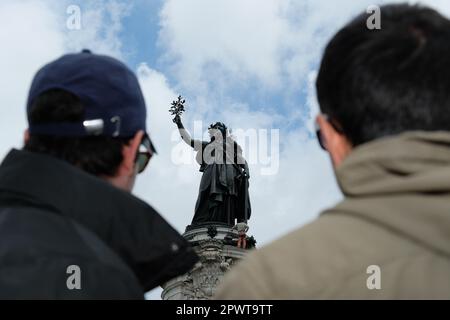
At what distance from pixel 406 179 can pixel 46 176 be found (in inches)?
44.1

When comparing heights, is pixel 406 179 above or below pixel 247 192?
below

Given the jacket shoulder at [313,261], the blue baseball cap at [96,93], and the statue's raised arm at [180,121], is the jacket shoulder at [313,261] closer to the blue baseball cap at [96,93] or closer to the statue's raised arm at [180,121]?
the blue baseball cap at [96,93]

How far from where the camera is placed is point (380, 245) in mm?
1634

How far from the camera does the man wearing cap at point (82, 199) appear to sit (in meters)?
1.96

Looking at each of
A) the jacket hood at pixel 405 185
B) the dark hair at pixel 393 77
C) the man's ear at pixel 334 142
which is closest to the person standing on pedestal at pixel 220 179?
the man's ear at pixel 334 142

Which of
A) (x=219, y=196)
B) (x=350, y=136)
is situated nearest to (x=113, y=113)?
(x=350, y=136)

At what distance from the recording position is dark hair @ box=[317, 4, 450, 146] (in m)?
1.76

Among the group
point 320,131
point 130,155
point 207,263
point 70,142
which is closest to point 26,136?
point 70,142

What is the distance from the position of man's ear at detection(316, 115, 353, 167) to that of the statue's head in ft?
50.6

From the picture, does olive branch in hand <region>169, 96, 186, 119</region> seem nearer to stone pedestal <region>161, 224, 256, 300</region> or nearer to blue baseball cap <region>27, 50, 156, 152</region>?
stone pedestal <region>161, 224, 256, 300</region>

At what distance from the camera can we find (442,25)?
Answer: 1.85 m

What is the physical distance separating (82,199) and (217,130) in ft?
50.2
